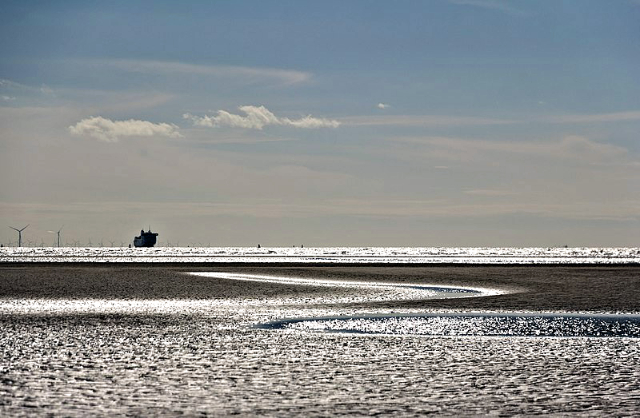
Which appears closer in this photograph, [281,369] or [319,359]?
[281,369]

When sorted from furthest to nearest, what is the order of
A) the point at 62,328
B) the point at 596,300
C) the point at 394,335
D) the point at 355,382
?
the point at 596,300 → the point at 62,328 → the point at 394,335 → the point at 355,382

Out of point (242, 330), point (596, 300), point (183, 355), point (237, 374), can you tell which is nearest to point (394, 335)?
point (242, 330)

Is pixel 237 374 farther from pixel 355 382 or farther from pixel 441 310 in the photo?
pixel 441 310

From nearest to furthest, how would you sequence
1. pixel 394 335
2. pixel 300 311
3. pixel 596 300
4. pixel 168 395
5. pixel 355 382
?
pixel 168 395 → pixel 355 382 → pixel 394 335 → pixel 300 311 → pixel 596 300

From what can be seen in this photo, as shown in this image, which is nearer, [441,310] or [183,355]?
[183,355]

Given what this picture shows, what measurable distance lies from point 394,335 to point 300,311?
9924mm

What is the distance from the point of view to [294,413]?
1362 cm

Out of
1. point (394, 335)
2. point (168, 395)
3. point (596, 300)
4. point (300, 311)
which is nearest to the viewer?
point (168, 395)

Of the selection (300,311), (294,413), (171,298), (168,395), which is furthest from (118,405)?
(171,298)

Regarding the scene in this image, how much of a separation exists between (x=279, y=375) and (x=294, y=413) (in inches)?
151

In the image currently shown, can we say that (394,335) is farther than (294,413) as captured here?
Yes

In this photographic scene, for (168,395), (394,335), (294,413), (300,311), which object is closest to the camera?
(294,413)

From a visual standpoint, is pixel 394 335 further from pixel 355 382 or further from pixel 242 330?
pixel 355 382

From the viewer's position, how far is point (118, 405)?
46.6 ft
